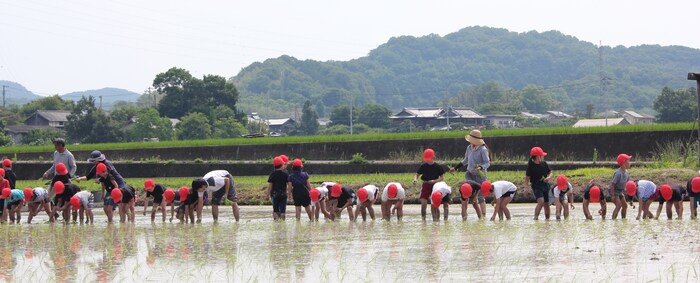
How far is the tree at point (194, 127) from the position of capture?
2763 inches

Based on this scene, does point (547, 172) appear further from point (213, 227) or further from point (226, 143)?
point (226, 143)

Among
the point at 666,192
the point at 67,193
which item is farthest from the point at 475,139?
the point at 67,193

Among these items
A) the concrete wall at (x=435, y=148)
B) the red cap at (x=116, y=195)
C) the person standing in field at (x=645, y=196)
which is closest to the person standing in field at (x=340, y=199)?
the red cap at (x=116, y=195)

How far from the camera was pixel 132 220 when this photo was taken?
19078 millimetres

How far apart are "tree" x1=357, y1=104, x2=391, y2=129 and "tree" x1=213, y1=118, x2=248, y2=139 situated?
34.3 meters

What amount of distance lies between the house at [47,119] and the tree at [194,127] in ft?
75.4

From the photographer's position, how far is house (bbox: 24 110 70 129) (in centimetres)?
9194

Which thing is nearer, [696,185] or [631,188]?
[696,185]

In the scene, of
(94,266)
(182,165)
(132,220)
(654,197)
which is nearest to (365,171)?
(182,165)

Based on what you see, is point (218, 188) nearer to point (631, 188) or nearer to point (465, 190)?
point (465, 190)

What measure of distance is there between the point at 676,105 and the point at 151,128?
36.3 meters

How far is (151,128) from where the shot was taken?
72.7m

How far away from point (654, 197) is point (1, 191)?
37.1ft

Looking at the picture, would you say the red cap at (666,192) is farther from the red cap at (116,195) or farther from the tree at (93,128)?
the tree at (93,128)
